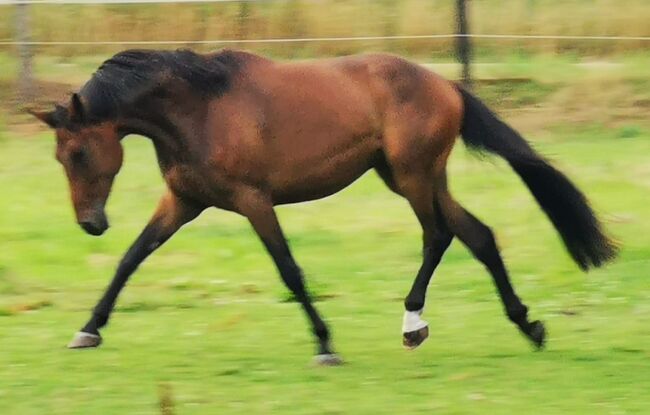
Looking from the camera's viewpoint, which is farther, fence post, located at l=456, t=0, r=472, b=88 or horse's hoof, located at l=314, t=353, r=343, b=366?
fence post, located at l=456, t=0, r=472, b=88

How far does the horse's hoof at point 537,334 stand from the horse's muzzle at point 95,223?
223 centimetres

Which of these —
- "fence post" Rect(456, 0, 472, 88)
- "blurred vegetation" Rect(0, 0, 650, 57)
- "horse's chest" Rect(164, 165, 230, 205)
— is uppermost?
"horse's chest" Rect(164, 165, 230, 205)

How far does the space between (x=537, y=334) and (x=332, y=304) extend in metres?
1.92

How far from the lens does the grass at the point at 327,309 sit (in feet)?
20.3

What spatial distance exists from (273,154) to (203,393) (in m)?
1.30

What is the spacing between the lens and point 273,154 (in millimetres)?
6875

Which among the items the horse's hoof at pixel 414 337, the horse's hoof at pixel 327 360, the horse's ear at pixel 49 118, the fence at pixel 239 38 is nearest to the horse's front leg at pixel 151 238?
the horse's ear at pixel 49 118

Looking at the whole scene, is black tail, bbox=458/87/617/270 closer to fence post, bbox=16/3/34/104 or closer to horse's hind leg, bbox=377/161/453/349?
horse's hind leg, bbox=377/161/453/349

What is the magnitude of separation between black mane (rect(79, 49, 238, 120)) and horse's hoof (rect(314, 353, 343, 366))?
54.8 inches

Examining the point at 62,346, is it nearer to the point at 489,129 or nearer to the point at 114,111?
the point at 114,111

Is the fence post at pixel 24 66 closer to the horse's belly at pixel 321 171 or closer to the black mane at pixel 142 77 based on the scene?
the black mane at pixel 142 77

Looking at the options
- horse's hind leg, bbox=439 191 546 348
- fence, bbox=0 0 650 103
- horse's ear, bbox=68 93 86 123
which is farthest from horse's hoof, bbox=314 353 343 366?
fence, bbox=0 0 650 103

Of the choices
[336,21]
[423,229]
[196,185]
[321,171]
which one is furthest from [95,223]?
[336,21]

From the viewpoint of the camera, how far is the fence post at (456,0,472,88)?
15.0 metres
